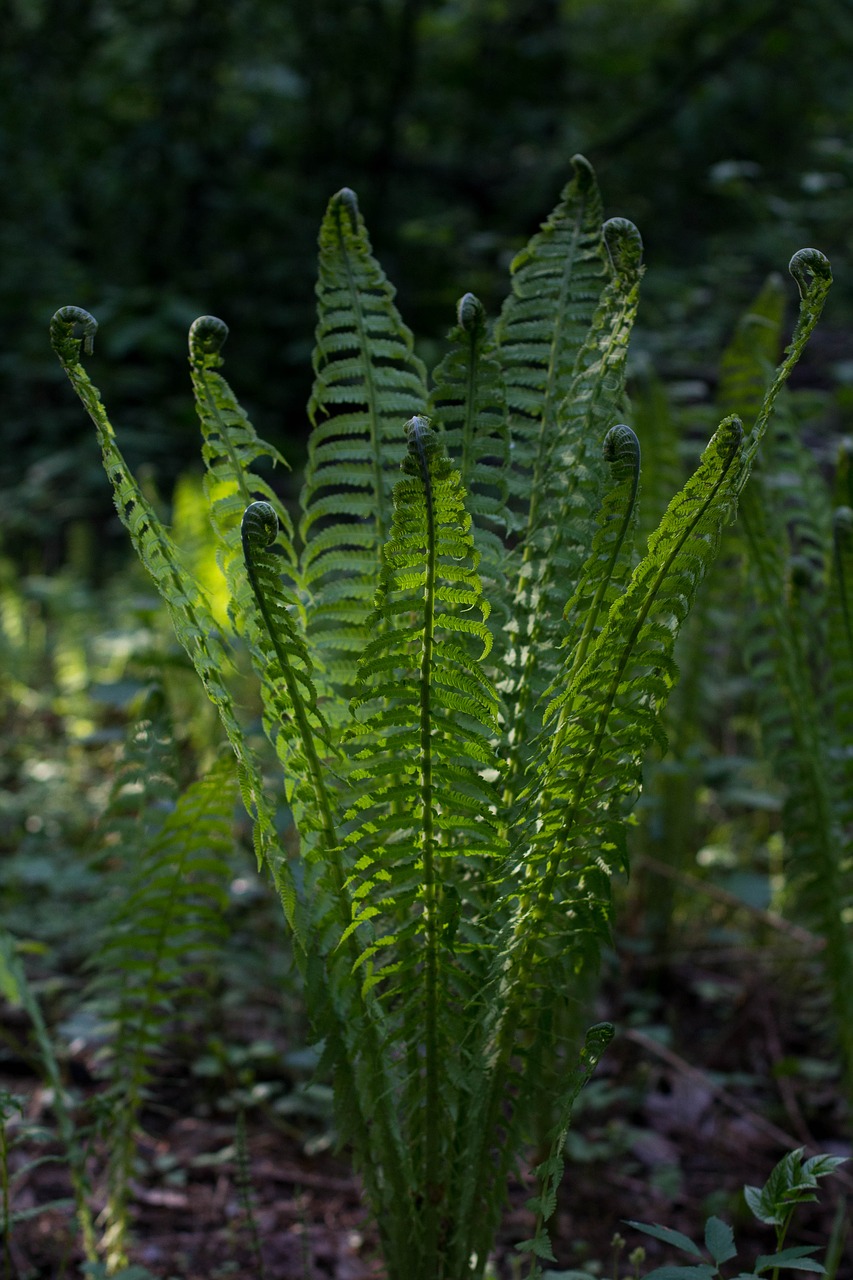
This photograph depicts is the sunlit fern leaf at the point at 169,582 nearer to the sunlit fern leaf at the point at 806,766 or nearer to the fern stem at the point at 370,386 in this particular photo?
the fern stem at the point at 370,386

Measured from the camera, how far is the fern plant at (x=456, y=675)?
916 millimetres

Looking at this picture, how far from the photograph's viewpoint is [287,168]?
620cm

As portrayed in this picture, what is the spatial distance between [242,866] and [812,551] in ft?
4.21

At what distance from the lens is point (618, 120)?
20.6ft

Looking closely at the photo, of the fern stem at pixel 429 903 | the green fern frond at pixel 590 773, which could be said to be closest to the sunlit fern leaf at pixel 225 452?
the fern stem at pixel 429 903

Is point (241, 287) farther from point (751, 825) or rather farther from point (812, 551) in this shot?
point (812, 551)

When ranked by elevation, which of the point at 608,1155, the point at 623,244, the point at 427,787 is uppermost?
the point at 623,244

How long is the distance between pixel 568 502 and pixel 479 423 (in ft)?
0.42

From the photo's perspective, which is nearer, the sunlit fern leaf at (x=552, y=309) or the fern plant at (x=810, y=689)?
the sunlit fern leaf at (x=552, y=309)

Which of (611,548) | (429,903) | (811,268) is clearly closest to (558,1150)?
(429,903)

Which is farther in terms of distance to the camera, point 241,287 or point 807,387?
point 241,287

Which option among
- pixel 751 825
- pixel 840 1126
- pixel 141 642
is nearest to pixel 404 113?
pixel 141 642

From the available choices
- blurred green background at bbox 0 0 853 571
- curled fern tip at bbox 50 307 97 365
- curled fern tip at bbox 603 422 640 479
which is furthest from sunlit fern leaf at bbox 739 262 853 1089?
blurred green background at bbox 0 0 853 571

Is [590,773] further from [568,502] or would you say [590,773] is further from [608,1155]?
[608,1155]
